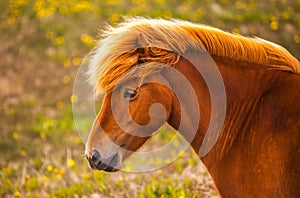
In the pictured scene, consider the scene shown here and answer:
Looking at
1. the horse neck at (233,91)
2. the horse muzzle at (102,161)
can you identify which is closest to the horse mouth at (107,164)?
the horse muzzle at (102,161)

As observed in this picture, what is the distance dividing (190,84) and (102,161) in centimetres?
93

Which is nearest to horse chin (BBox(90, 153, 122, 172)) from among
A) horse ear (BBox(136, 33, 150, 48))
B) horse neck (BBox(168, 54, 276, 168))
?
horse neck (BBox(168, 54, 276, 168))

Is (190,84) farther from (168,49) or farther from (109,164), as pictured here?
(109,164)

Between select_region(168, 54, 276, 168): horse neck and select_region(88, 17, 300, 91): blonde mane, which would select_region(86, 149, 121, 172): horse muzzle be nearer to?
select_region(88, 17, 300, 91): blonde mane

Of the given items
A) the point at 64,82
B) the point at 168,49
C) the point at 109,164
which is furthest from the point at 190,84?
the point at 64,82

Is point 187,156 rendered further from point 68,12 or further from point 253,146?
point 68,12

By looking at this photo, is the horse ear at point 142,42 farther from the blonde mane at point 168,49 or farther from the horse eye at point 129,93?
the horse eye at point 129,93

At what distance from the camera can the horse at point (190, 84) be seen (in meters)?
3.45

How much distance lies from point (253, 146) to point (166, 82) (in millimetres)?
827

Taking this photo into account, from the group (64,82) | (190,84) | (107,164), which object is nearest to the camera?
(190,84)

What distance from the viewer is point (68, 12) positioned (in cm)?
1498

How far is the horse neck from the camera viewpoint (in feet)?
11.4

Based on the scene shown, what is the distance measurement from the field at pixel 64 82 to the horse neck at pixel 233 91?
5.59 ft

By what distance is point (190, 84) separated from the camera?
3.51 m
